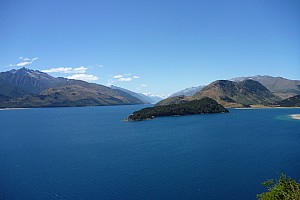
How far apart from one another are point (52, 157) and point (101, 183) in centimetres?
4578

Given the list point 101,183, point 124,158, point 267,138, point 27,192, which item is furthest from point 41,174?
point 267,138

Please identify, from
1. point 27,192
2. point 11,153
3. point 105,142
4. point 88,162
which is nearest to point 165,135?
point 105,142

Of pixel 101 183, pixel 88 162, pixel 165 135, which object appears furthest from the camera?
pixel 165 135

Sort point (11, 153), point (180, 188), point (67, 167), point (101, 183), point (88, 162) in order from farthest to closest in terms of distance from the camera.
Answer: point (11, 153)
point (88, 162)
point (67, 167)
point (101, 183)
point (180, 188)

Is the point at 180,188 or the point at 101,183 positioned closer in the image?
the point at 180,188

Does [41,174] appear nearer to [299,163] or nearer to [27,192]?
[27,192]

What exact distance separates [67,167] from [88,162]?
943 centimetres

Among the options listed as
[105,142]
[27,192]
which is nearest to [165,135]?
[105,142]

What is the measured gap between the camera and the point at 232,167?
313ft

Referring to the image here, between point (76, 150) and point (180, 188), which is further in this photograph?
point (76, 150)

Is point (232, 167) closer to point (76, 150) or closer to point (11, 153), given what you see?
point (76, 150)

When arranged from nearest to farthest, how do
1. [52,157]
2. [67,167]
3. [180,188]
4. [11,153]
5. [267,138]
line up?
[180,188] < [67,167] < [52,157] < [11,153] < [267,138]

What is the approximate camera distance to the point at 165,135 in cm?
17288

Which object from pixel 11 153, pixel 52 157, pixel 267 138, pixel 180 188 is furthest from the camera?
pixel 267 138
